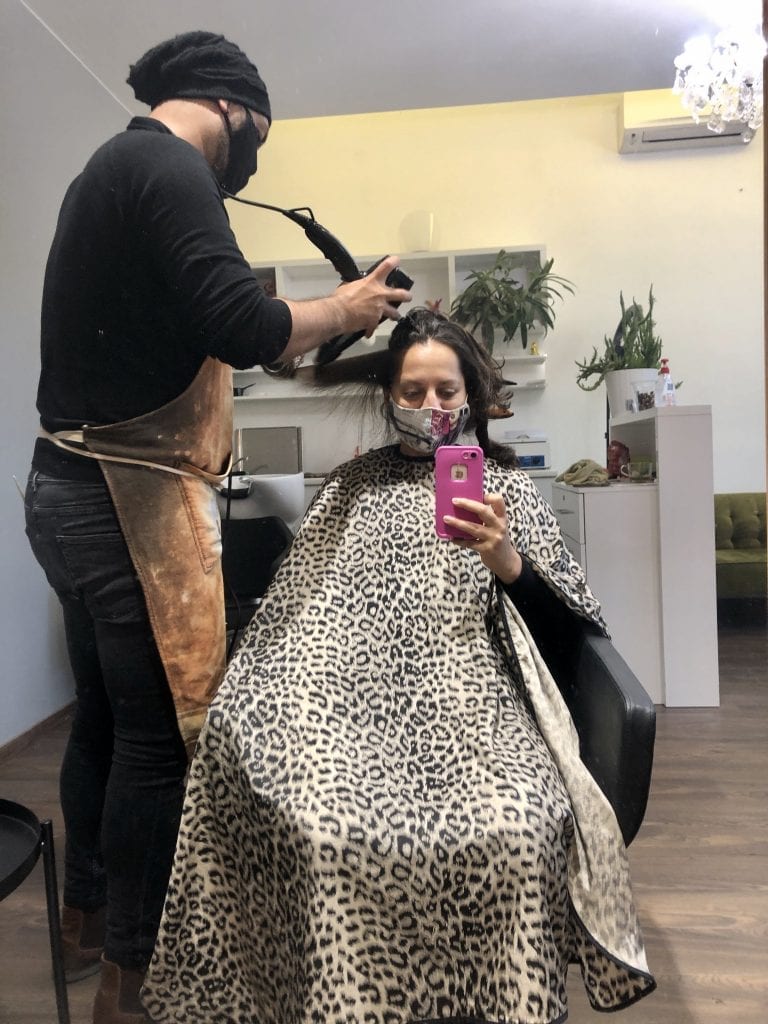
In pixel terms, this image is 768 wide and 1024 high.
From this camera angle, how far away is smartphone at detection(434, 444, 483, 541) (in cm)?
94

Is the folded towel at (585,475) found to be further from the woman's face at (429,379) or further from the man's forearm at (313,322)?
the man's forearm at (313,322)

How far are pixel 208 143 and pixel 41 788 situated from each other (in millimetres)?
1166

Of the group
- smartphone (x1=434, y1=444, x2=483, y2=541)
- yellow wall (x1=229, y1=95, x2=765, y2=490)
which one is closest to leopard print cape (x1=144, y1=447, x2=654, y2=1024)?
smartphone (x1=434, y1=444, x2=483, y2=541)

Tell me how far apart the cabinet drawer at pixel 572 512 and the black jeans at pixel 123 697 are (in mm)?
1482

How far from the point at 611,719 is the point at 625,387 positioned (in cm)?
156

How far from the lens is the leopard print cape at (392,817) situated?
0.72 metres

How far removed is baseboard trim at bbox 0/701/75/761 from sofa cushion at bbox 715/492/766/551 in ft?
4.58

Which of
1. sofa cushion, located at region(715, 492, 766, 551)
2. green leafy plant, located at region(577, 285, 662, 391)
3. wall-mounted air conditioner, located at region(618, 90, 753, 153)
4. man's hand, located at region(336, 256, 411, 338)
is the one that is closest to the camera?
man's hand, located at region(336, 256, 411, 338)

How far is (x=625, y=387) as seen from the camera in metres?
2.13

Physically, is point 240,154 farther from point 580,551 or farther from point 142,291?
point 580,551

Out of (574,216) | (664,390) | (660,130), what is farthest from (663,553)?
(660,130)

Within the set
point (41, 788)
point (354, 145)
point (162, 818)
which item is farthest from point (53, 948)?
point (354, 145)

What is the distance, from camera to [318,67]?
4.06ft

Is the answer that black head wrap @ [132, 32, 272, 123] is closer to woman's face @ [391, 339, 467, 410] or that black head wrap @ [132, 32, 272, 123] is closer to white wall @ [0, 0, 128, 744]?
white wall @ [0, 0, 128, 744]
